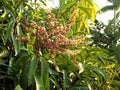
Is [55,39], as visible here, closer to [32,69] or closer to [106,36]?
[32,69]

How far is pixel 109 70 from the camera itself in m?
2.12

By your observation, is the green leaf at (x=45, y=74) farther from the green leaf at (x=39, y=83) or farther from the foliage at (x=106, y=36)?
the foliage at (x=106, y=36)

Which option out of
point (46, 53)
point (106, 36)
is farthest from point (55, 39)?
point (106, 36)

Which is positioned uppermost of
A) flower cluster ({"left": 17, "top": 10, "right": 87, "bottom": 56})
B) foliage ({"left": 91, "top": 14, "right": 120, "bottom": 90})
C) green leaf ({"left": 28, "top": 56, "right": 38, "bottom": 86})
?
flower cluster ({"left": 17, "top": 10, "right": 87, "bottom": 56})

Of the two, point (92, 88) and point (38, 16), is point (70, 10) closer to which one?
point (38, 16)

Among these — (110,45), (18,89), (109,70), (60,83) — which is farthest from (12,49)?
(110,45)

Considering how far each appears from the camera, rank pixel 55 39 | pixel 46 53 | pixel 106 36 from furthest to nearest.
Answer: pixel 106 36 < pixel 46 53 < pixel 55 39

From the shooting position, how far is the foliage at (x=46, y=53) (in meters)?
1.56

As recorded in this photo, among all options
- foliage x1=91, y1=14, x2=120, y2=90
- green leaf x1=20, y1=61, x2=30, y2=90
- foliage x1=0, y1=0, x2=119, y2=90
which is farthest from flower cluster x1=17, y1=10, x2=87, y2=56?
foliage x1=91, y1=14, x2=120, y2=90

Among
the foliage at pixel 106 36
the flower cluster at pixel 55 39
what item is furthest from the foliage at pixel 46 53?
the foliage at pixel 106 36

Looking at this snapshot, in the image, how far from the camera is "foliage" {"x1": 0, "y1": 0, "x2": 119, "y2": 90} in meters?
1.56

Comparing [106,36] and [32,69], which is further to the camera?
[106,36]

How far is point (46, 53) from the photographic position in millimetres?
1732

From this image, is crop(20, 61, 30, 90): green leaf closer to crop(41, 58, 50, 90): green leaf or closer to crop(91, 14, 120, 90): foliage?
crop(41, 58, 50, 90): green leaf
